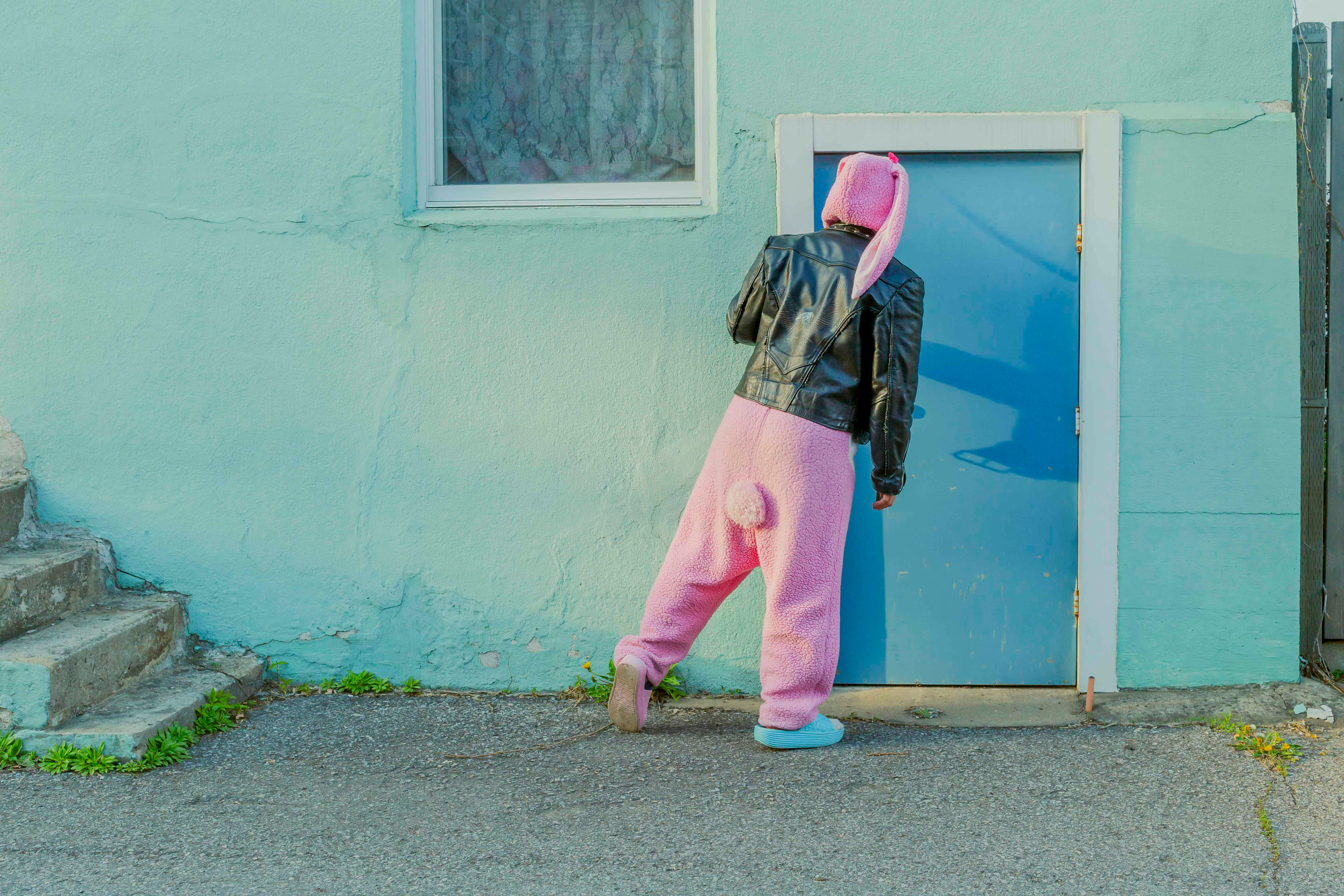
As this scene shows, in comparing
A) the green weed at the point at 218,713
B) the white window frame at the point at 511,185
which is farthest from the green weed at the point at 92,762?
the white window frame at the point at 511,185

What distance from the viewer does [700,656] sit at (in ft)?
12.8

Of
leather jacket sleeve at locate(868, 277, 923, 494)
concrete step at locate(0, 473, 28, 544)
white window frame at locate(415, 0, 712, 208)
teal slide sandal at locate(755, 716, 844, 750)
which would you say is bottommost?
teal slide sandal at locate(755, 716, 844, 750)

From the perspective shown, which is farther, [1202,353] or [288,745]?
[1202,353]

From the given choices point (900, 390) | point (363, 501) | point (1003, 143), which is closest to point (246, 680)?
point (363, 501)

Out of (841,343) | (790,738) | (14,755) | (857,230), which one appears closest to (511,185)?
(857,230)

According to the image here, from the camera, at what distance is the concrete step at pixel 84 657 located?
10.6 feet

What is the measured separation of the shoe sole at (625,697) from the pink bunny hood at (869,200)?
4.43 ft

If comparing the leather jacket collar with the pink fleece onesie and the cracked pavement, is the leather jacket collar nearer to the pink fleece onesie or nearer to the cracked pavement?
the pink fleece onesie

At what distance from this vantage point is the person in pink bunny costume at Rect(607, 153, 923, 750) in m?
3.20

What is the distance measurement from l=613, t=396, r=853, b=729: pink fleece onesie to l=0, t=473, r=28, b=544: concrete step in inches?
87.8

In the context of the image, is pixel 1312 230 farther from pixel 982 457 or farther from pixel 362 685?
pixel 362 685

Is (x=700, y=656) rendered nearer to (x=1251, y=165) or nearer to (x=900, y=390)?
(x=900, y=390)

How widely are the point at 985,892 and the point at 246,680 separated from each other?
8.60 feet

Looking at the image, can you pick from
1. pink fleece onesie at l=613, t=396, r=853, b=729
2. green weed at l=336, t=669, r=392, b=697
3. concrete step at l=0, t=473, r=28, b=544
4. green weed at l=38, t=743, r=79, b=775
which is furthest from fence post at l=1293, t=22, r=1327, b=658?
concrete step at l=0, t=473, r=28, b=544
